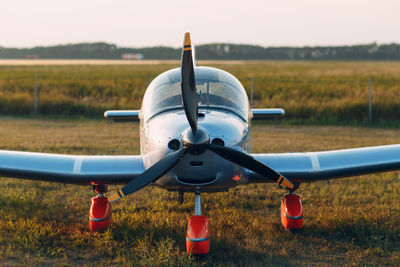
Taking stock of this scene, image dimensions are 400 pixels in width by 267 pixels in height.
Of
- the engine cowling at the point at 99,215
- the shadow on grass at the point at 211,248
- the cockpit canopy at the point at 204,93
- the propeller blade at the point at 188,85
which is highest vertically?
the cockpit canopy at the point at 204,93

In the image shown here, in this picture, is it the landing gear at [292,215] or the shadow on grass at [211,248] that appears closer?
the shadow on grass at [211,248]

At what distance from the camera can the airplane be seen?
418 cm

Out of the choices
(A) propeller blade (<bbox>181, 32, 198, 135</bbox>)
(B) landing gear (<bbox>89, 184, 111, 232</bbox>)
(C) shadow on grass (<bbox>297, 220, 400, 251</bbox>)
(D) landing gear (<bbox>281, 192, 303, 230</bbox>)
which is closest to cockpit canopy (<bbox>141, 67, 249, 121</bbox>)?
(A) propeller blade (<bbox>181, 32, 198, 135</bbox>)

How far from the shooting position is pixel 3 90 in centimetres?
2189

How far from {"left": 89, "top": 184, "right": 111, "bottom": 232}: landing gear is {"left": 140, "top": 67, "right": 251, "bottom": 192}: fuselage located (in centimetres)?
92

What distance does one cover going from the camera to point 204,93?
5.30m

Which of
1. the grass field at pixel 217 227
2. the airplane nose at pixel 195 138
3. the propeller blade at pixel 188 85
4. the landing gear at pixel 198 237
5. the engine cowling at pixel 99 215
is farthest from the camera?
the engine cowling at pixel 99 215

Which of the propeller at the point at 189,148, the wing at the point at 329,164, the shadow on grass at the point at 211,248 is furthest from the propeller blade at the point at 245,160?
the shadow on grass at the point at 211,248

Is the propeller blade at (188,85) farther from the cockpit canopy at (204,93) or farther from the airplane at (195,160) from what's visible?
the cockpit canopy at (204,93)

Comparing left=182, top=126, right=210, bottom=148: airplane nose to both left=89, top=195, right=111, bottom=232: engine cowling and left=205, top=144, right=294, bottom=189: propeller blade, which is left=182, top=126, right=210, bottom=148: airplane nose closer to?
left=205, top=144, right=294, bottom=189: propeller blade

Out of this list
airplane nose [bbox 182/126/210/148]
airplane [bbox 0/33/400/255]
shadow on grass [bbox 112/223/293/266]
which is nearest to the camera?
airplane nose [bbox 182/126/210/148]

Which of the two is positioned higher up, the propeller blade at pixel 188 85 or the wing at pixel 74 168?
the propeller blade at pixel 188 85

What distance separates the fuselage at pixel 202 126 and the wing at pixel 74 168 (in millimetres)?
248

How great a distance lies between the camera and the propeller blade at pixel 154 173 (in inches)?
163
